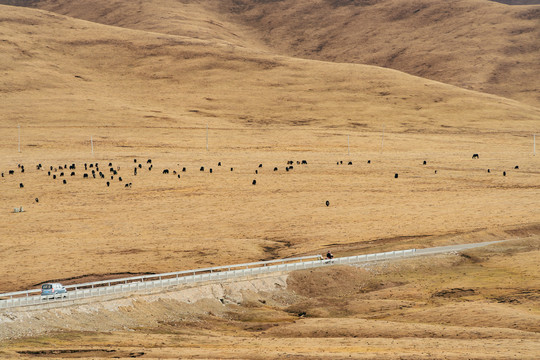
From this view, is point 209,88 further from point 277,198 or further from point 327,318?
point 327,318

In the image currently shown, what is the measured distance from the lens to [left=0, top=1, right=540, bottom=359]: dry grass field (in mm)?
36031

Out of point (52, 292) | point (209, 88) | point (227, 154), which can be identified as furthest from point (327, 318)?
point (209, 88)

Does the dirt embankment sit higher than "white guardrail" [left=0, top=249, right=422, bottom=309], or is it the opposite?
"white guardrail" [left=0, top=249, right=422, bottom=309]

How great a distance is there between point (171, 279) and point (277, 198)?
110 feet

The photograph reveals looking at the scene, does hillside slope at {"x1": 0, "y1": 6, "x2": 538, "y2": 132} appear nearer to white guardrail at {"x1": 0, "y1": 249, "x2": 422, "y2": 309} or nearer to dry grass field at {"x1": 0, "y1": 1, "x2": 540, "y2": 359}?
dry grass field at {"x1": 0, "y1": 1, "x2": 540, "y2": 359}

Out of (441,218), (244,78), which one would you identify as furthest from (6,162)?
(244,78)

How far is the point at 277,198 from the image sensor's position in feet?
245

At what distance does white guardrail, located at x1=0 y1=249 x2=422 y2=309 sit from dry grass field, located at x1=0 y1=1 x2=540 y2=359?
1.40 meters

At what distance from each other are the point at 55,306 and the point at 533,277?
81.3ft

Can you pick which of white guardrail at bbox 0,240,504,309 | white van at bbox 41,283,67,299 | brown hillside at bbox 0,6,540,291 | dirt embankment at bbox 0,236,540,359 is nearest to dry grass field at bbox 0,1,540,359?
dirt embankment at bbox 0,236,540,359

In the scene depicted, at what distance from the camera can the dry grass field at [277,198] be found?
118ft

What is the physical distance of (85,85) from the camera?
16100 cm

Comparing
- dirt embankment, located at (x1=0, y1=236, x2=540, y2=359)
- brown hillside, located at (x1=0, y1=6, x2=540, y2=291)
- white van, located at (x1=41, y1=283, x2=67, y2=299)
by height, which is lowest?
dirt embankment, located at (x1=0, y1=236, x2=540, y2=359)

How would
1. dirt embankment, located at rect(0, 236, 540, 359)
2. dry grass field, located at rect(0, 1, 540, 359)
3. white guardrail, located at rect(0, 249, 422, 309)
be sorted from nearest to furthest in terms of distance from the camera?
dirt embankment, located at rect(0, 236, 540, 359), dry grass field, located at rect(0, 1, 540, 359), white guardrail, located at rect(0, 249, 422, 309)
